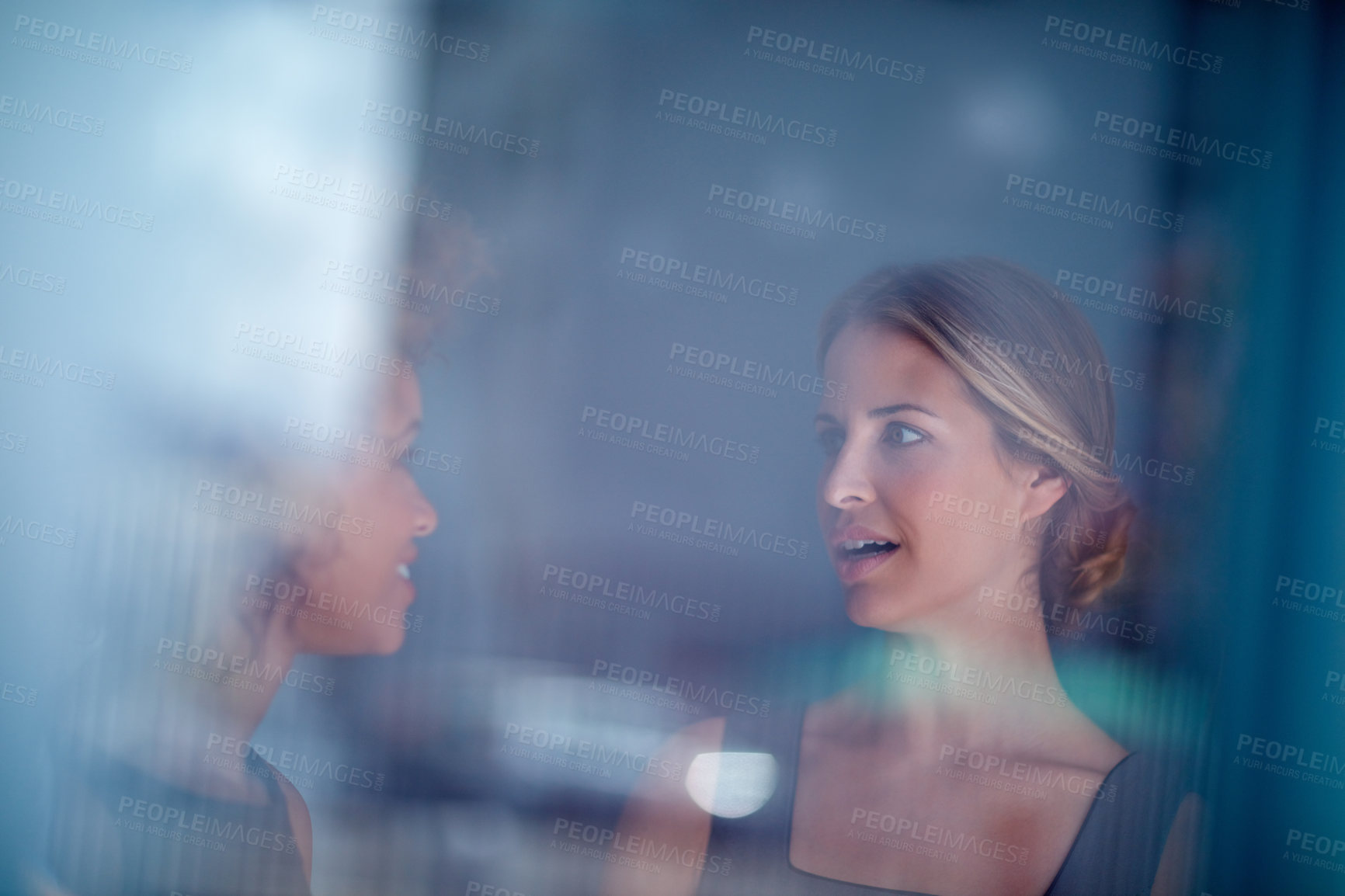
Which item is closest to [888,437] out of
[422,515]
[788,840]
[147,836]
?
[788,840]

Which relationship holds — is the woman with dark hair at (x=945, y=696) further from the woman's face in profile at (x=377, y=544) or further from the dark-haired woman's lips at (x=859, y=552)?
the woman's face in profile at (x=377, y=544)

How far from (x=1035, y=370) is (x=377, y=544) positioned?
209 centimetres

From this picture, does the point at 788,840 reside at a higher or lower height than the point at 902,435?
lower

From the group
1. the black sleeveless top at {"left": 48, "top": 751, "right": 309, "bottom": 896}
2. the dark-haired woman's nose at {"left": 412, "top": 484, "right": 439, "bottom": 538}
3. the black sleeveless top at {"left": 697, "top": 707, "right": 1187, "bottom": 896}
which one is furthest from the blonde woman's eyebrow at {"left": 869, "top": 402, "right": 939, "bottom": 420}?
the black sleeveless top at {"left": 48, "top": 751, "right": 309, "bottom": 896}

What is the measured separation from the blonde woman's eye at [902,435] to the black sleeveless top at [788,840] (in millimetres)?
857

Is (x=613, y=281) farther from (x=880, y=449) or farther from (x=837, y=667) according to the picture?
(x=837, y=667)

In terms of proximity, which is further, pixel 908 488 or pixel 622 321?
pixel 622 321

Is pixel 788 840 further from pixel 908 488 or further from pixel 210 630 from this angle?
pixel 210 630

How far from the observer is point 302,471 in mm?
2691

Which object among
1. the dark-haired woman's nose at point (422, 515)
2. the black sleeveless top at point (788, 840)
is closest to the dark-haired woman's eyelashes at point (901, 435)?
the black sleeveless top at point (788, 840)

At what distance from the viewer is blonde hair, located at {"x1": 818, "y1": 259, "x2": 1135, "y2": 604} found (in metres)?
2.64

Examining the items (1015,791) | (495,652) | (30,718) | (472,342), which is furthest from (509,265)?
(1015,791)

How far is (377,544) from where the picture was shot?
2703mm

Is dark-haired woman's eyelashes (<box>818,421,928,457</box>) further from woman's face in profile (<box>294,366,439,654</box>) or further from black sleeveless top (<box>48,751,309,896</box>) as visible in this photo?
black sleeveless top (<box>48,751,309,896</box>)
